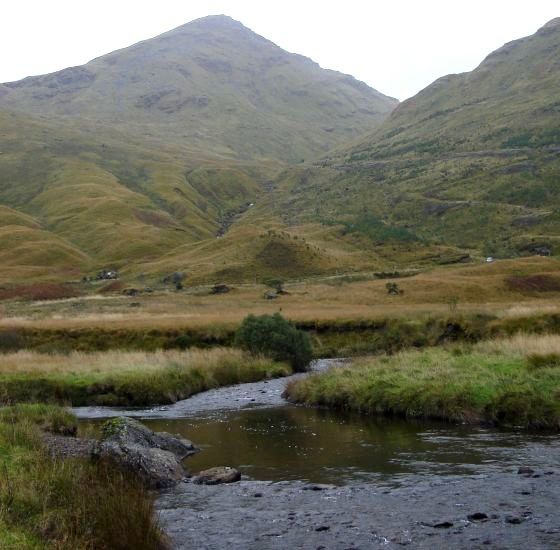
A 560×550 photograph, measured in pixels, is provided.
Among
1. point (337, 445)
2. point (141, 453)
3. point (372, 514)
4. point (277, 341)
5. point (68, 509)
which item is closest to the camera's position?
point (68, 509)

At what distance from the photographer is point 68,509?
16094 mm

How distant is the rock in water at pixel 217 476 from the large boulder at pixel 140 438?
265 centimetres

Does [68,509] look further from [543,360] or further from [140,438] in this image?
[543,360]

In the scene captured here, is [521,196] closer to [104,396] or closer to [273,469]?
[104,396]

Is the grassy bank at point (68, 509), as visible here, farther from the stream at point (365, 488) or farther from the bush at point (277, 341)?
the bush at point (277, 341)

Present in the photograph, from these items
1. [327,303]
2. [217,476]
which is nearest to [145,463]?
[217,476]

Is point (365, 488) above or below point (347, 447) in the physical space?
above

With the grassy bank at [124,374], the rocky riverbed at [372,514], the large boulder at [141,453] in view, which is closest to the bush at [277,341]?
the grassy bank at [124,374]

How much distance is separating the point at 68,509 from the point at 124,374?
28.0 m

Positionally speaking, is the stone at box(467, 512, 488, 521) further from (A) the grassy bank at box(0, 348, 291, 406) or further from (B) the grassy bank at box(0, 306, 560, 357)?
(B) the grassy bank at box(0, 306, 560, 357)

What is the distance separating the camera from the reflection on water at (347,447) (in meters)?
23.0

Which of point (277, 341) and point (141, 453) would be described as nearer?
point (141, 453)

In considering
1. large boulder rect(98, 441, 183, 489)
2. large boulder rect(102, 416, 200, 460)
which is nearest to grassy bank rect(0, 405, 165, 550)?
large boulder rect(98, 441, 183, 489)

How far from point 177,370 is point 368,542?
29879 millimetres
